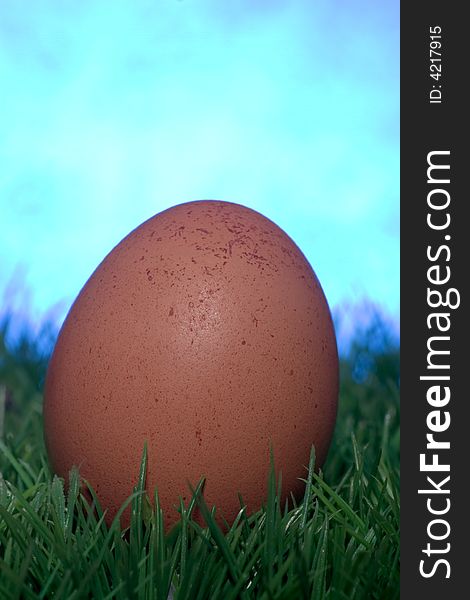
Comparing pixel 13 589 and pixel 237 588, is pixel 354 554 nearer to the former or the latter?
pixel 237 588

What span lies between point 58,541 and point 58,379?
476mm

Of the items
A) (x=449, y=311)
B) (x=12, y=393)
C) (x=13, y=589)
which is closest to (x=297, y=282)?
(x=449, y=311)

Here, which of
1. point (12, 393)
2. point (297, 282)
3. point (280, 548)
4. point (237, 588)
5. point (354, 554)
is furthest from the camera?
point (12, 393)

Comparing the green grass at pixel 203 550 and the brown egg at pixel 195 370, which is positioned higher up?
the brown egg at pixel 195 370

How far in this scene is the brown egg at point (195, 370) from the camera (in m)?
1.95

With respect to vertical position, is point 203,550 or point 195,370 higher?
point 195,370

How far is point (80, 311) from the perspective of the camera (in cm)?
215

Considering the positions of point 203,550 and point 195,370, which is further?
point 195,370

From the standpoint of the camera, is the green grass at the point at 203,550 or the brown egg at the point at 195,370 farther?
the brown egg at the point at 195,370

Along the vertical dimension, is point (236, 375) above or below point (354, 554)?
above

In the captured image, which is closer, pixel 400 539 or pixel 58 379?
pixel 400 539

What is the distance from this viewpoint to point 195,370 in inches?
76.4

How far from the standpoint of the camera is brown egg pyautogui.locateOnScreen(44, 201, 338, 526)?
1.95 meters

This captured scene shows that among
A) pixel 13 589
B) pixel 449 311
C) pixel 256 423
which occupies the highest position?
pixel 449 311
